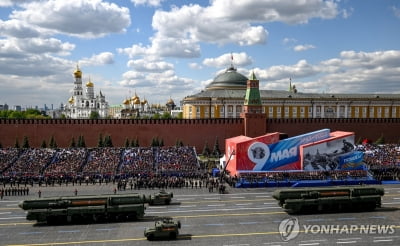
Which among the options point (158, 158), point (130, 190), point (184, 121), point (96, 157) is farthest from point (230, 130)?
point (130, 190)

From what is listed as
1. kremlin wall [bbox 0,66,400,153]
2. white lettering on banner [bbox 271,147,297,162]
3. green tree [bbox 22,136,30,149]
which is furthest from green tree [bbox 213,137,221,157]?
green tree [bbox 22,136,30,149]

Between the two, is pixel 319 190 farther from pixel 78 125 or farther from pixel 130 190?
pixel 78 125

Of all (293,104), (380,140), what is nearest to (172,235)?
(380,140)

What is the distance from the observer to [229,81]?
8106cm

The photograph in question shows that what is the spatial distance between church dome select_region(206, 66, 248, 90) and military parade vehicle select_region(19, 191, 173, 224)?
59.3m

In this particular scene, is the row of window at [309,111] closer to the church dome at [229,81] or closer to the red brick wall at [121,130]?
the church dome at [229,81]

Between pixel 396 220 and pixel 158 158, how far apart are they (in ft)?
79.4

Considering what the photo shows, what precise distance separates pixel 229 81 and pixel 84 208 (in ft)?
204

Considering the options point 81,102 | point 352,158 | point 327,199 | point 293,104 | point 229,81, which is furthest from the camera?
point 81,102

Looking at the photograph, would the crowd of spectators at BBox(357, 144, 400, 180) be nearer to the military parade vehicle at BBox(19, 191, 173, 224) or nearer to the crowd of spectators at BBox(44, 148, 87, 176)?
the military parade vehicle at BBox(19, 191, 173, 224)

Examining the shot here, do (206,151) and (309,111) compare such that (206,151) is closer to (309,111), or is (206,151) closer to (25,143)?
(25,143)

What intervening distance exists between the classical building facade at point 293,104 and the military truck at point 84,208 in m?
46.1

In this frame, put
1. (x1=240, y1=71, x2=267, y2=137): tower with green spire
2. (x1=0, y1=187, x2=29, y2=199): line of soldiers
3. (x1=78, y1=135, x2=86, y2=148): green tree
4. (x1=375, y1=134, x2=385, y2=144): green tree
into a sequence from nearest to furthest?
(x1=0, y1=187, x2=29, y2=199): line of soldiers → (x1=78, y1=135, x2=86, y2=148): green tree → (x1=240, y1=71, x2=267, y2=137): tower with green spire → (x1=375, y1=134, x2=385, y2=144): green tree

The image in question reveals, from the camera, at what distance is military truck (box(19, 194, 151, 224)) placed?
846 inches
